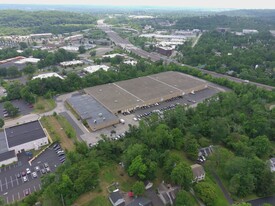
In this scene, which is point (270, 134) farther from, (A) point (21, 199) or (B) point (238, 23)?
(B) point (238, 23)

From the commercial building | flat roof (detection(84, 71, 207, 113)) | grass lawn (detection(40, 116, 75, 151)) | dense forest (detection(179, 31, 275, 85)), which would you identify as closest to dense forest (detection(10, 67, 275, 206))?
grass lawn (detection(40, 116, 75, 151))

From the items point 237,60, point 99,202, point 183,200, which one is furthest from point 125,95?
point 237,60

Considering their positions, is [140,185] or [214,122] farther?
[214,122]

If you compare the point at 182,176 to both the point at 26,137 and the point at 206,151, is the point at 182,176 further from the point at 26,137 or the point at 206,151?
the point at 26,137

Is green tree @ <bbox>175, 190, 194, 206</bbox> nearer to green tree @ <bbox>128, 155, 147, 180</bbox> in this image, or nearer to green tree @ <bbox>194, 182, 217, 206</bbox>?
green tree @ <bbox>194, 182, 217, 206</bbox>

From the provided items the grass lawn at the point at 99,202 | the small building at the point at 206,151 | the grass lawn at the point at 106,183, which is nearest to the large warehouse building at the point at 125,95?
the grass lawn at the point at 106,183

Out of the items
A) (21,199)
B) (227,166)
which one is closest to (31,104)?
(21,199)

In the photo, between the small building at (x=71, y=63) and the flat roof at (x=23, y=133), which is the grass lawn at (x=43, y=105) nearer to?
the flat roof at (x=23, y=133)
